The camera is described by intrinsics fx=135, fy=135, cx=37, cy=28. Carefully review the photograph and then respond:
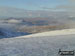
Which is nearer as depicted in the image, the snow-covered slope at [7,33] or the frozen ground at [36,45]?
the frozen ground at [36,45]

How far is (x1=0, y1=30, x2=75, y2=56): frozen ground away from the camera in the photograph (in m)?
2.53

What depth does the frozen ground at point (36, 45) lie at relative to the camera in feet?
8.31

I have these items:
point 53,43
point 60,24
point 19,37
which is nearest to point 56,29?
point 60,24

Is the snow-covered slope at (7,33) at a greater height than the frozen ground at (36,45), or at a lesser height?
greater

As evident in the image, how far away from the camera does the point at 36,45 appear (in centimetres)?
272

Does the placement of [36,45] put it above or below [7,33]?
below

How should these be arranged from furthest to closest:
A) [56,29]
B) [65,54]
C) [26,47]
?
1. [56,29]
2. [26,47]
3. [65,54]

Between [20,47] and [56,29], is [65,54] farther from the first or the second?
[20,47]

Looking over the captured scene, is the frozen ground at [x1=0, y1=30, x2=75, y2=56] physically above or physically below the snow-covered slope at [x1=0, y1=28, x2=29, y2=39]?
below

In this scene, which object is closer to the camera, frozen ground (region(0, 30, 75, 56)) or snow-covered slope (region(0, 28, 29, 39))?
frozen ground (region(0, 30, 75, 56))
